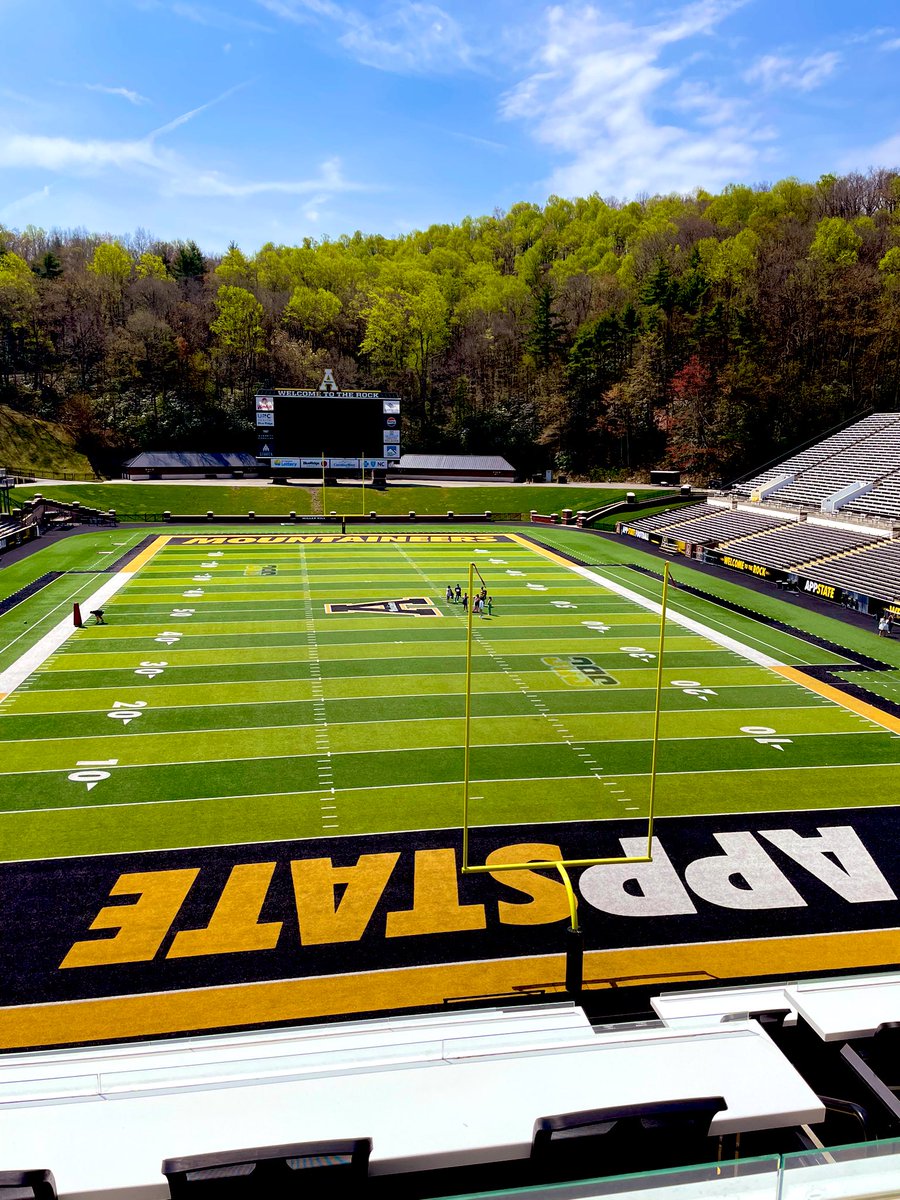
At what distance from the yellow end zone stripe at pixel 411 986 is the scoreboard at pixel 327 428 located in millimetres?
50351

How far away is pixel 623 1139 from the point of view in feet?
16.9

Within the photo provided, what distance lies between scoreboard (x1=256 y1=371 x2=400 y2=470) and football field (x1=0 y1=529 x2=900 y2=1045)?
112ft

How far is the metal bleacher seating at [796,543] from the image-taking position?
35.3m

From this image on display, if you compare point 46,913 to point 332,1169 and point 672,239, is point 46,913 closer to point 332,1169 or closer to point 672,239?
point 332,1169

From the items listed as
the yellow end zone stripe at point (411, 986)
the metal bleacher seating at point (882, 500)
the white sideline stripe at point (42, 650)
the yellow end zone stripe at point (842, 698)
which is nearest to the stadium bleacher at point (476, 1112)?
the yellow end zone stripe at point (411, 986)

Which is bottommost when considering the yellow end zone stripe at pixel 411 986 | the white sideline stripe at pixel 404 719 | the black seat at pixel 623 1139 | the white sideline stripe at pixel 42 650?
the yellow end zone stripe at pixel 411 986

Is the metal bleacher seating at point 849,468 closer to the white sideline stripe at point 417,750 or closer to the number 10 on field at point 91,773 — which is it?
the white sideline stripe at point 417,750

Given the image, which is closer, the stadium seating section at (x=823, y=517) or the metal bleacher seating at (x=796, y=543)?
the stadium seating section at (x=823, y=517)

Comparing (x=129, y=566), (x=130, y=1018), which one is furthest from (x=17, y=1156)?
(x=129, y=566)

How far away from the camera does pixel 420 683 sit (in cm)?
2075

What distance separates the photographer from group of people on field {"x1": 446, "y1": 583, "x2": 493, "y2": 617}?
1098 inches

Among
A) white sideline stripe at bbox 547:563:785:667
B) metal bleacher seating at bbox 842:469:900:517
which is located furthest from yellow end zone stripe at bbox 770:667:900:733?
metal bleacher seating at bbox 842:469:900:517

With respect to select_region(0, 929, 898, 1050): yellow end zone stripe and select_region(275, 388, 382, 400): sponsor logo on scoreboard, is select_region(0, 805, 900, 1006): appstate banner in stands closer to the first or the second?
select_region(0, 929, 898, 1050): yellow end zone stripe

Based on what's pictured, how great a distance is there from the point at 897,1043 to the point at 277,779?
11.0 m
